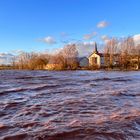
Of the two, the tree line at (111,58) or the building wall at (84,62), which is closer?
the tree line at (111,58)

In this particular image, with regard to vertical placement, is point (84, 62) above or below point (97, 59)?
below

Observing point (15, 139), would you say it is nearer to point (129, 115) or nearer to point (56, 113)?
point (56, 113)

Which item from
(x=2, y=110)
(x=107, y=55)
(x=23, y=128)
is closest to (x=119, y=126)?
(x=23, y=128)

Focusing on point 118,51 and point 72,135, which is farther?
point 118,51

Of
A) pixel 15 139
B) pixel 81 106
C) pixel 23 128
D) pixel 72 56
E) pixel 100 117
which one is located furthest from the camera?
pixel 72 56

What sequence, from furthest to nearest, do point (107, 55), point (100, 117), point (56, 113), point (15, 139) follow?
point (107, 55)
point (56, 113)
point (100, 117)
point (15, 139)

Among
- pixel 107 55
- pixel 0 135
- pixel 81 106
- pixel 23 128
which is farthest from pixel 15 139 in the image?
pixel 107 55

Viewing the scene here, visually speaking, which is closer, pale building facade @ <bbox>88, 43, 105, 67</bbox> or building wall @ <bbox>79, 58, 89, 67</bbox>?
pale building facade @ <bbox>88, 43, 105, 67</bbox>

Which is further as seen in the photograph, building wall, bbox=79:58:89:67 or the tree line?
building wall, bbox=79:58:89:67

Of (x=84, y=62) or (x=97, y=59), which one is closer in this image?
(x=97, y=59)

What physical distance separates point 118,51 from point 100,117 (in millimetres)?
100971

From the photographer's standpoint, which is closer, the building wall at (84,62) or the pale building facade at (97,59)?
the pale building facade at (97,59)

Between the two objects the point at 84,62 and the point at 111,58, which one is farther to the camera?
the point at 84,62

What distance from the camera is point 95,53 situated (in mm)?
118125
